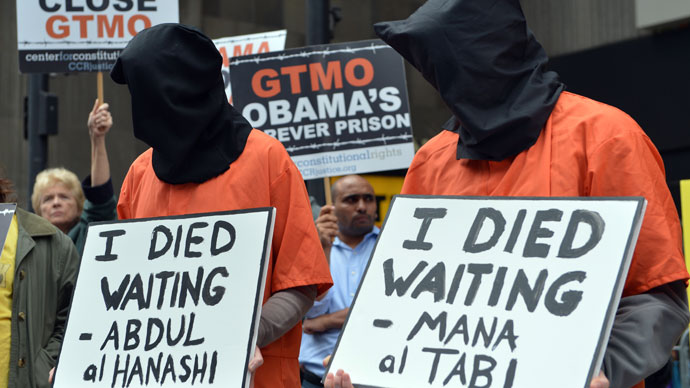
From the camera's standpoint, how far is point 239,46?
7473 mm

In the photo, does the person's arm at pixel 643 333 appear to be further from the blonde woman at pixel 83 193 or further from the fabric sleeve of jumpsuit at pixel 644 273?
the blonde woman at pixel 83 193

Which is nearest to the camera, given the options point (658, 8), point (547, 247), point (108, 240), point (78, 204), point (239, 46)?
point (547, 247)

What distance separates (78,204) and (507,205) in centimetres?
393

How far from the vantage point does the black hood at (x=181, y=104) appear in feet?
10.5

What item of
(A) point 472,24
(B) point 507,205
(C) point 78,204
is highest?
(A) point 472,24

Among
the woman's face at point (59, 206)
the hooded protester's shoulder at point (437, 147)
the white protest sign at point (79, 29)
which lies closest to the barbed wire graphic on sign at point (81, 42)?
the white protest sign at point (79, 29)

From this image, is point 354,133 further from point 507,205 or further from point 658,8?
point 658,8

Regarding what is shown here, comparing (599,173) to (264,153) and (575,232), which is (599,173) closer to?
(575,232)

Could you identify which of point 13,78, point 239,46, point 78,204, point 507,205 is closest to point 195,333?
point 507,205

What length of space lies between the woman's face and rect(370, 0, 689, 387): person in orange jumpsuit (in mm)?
3487

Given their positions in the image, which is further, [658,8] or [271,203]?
[658,8]

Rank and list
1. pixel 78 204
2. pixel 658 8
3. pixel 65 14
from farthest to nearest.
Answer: pixel 658 8 < pixel 65 14 < pixel 78 204

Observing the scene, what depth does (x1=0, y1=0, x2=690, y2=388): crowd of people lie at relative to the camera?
2459 mm

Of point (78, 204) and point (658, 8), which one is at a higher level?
point (658, 8)
